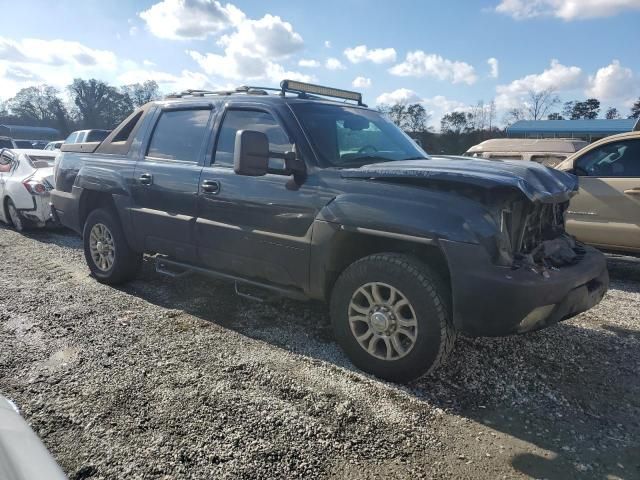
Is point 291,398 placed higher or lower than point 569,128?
lower

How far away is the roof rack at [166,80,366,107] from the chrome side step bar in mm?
1606

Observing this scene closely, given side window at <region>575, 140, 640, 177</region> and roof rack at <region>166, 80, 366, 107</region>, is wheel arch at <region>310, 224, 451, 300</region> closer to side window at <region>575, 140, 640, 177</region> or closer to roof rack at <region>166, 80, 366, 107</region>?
roof rack at <region>166, 80, 366, 107</region>

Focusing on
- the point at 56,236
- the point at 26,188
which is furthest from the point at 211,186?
the point at 26,188

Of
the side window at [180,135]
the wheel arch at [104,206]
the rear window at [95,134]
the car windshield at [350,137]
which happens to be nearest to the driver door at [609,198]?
the car windshield at [350,137]

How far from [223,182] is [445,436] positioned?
2604 millimetres

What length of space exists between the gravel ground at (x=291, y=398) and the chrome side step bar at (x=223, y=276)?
1.16 feet

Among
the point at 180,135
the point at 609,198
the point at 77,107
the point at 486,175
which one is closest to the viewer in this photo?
the point at 486,175

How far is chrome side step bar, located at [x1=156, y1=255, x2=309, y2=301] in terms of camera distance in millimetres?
4016

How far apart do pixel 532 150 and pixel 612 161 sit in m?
3.82

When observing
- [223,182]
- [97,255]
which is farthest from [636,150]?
[97,255]

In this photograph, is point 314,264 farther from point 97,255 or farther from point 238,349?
point 97,255

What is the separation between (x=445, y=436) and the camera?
2848mm

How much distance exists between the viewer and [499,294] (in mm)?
2924

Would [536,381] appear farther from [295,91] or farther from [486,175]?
[295,91]
